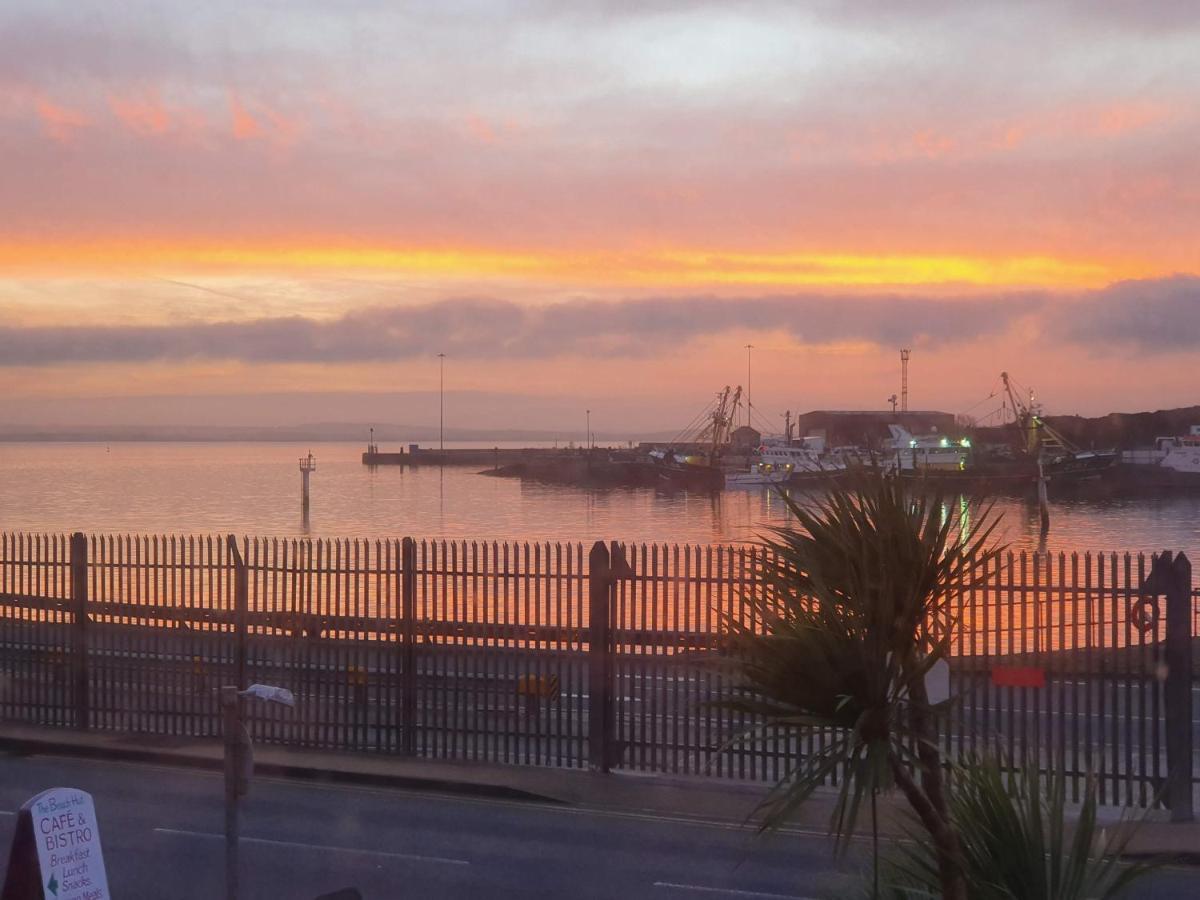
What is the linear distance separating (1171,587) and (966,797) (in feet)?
24.7

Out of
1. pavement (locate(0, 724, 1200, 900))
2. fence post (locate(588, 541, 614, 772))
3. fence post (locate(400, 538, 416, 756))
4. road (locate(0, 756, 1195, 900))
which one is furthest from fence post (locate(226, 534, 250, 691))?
fence post (locate(588, 541, 614, 772))

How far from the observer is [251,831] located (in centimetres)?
1240

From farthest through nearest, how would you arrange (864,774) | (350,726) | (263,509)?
1. (263,509)
2. (350,726)
3. (864,774)

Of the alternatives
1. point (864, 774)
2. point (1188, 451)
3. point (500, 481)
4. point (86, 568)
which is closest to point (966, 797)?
point (864, 774)

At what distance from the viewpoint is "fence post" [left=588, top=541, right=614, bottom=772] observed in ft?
46.8

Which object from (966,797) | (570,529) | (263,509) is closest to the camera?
(966,797)

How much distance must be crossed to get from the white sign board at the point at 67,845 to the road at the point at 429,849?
11.8 feet

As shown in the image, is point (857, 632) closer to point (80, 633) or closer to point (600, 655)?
point (600, 655)

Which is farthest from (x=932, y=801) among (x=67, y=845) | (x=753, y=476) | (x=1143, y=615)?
(x=753, y=476)

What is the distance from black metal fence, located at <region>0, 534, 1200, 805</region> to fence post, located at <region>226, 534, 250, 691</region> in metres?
0.02

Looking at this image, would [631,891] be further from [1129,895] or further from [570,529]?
[570,529]

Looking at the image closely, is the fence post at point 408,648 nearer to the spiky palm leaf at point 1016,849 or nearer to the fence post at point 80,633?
the fence post at point 80,633

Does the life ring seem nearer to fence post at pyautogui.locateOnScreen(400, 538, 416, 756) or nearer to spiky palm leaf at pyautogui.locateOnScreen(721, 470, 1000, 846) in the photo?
spiky palm leaf at pyautogui.locateOnScreen(721, 470, 1000, 846)

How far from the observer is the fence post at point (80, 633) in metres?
16.9
